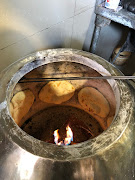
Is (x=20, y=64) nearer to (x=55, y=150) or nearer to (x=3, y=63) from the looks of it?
(x=3, y=63)

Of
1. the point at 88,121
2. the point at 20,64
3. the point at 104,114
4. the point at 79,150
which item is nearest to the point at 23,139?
the point at 79,150

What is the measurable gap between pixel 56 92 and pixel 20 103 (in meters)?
0.42

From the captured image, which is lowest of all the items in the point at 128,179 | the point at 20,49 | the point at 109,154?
the point at 128,179

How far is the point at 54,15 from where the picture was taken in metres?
1.50

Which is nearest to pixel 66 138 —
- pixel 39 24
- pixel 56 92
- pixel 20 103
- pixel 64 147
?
pixel 56 92

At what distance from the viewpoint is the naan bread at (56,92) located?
5.57ft

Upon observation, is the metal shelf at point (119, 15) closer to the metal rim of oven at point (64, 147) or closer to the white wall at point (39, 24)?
the white wall at point (39, 24)

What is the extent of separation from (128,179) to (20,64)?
0.99 m

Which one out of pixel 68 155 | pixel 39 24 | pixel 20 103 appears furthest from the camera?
pixel 20 103

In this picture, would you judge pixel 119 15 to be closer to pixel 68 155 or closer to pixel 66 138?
pixel 66 138

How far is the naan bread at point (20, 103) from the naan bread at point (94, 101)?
589 millimetres

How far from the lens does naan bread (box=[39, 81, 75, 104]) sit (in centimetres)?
170

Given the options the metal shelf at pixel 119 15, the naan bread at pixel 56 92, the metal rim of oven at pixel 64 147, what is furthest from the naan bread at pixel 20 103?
the metal shelf at pixel 119 15

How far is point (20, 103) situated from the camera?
5.10 feet
